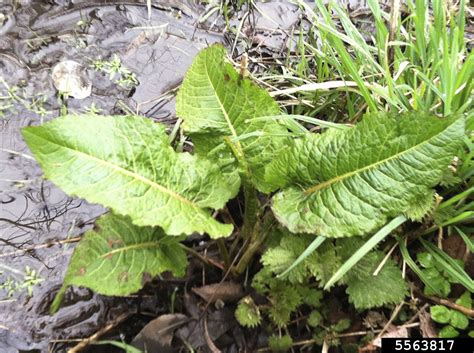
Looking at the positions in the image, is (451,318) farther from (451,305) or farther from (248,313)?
(248,313)

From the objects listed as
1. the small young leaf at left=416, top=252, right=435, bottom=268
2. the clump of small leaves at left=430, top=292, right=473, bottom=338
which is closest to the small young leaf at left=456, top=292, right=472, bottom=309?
the clump of small leaves at left=430, top=292, right=473, bottom=338

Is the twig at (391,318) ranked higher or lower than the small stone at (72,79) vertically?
lower

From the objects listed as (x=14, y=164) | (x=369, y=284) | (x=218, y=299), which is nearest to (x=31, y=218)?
(x=14, y=164)

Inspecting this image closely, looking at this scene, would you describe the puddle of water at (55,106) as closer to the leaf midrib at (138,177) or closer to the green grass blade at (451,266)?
the leaf midrib at (138,177)

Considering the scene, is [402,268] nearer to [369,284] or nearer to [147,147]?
[369,284]

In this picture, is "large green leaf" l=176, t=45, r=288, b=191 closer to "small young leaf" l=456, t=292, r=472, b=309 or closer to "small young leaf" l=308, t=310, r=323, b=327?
"small young leaf" l=308, t=310, r=323, b=327

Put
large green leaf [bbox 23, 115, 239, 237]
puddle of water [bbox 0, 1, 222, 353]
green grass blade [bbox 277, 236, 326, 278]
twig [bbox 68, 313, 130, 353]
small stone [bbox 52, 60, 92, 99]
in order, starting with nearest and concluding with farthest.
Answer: large green leaf [bbox 23, 115, 239, 237] → green grass blade [bbox 277, 236, 326, 278] → twig [bbox 68, 313, 130, 353] → puddle of water [bbox 0, 1, 222, 353] → small stone [bbox 52, 60, 92, 99]

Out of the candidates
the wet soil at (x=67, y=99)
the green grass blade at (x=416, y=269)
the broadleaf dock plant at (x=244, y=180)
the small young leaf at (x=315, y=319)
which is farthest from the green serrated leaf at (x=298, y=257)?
the wet soil at (x=67, y=99)
